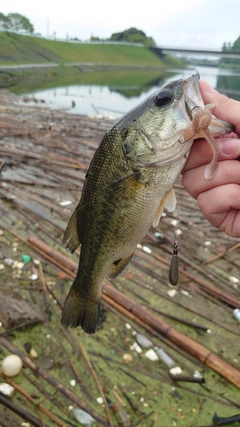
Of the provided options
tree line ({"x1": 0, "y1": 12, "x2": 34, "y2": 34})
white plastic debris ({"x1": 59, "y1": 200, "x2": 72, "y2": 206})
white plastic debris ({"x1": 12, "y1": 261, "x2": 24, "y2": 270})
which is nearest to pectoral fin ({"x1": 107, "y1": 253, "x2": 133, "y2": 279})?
white plastic debris ({"x1": 12, "y1": 261, "x2": 24, "y2": 270})

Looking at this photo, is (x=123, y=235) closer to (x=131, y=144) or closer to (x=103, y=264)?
(x=103, y=264)

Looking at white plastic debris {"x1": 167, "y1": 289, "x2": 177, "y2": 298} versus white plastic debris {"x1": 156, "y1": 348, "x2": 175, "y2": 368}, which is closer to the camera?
white plastic debris {"x1": 156, "y1": 348, "x2": 175, "y2": 368}

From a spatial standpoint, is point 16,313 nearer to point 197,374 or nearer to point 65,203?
point 197,374

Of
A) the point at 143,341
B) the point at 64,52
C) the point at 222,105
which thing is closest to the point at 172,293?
the point at 143,341

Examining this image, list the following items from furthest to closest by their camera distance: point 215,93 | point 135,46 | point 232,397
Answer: point 135,46 < point 232,397 < point 215,93

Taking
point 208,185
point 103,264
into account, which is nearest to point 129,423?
point 103,264

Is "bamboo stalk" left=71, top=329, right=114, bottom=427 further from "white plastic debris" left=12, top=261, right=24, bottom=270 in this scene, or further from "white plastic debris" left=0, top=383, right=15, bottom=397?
"white plastic debris" left=12, top=261, right=24, bottom=270

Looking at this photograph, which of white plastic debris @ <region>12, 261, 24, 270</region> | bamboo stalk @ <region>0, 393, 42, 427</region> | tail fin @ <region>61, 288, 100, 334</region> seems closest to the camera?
tail fin @ <region>61, 288, 100, 334</region>
